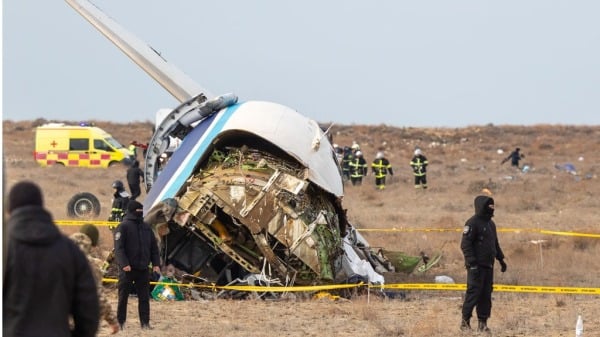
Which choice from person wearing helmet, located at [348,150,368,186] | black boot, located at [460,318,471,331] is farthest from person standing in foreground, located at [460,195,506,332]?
person wearing helmet, located at [348,150,368,186]

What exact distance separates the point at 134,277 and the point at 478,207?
12.2 ft

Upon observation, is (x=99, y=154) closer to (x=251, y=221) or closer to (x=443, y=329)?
(x=251, y=221)

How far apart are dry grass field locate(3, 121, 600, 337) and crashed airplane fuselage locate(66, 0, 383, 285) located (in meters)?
0.68

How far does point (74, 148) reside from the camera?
148 ft

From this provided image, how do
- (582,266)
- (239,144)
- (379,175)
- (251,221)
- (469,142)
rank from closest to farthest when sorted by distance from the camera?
1. (251,221)
2. (239,144)
3. (582,266)
4. (379,175)
5. (469,142)

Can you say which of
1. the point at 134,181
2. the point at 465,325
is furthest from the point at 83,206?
the point at 465,325

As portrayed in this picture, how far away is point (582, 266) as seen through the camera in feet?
64.7

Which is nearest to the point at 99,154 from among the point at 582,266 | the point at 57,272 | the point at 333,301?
the point at 582,266

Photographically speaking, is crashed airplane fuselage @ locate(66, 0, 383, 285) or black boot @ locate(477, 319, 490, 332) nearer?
black boot @ locate(477, 319, 490, 332)

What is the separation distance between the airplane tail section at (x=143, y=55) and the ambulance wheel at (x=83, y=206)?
4869 millimetres

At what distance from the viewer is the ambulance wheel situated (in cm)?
2506

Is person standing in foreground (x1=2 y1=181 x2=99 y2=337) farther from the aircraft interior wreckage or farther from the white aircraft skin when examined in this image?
the white aircraft skin

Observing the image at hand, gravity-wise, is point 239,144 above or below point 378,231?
above

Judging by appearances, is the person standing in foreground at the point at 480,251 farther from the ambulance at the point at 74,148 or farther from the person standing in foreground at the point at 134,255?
the ambulance at the point at 74,148
